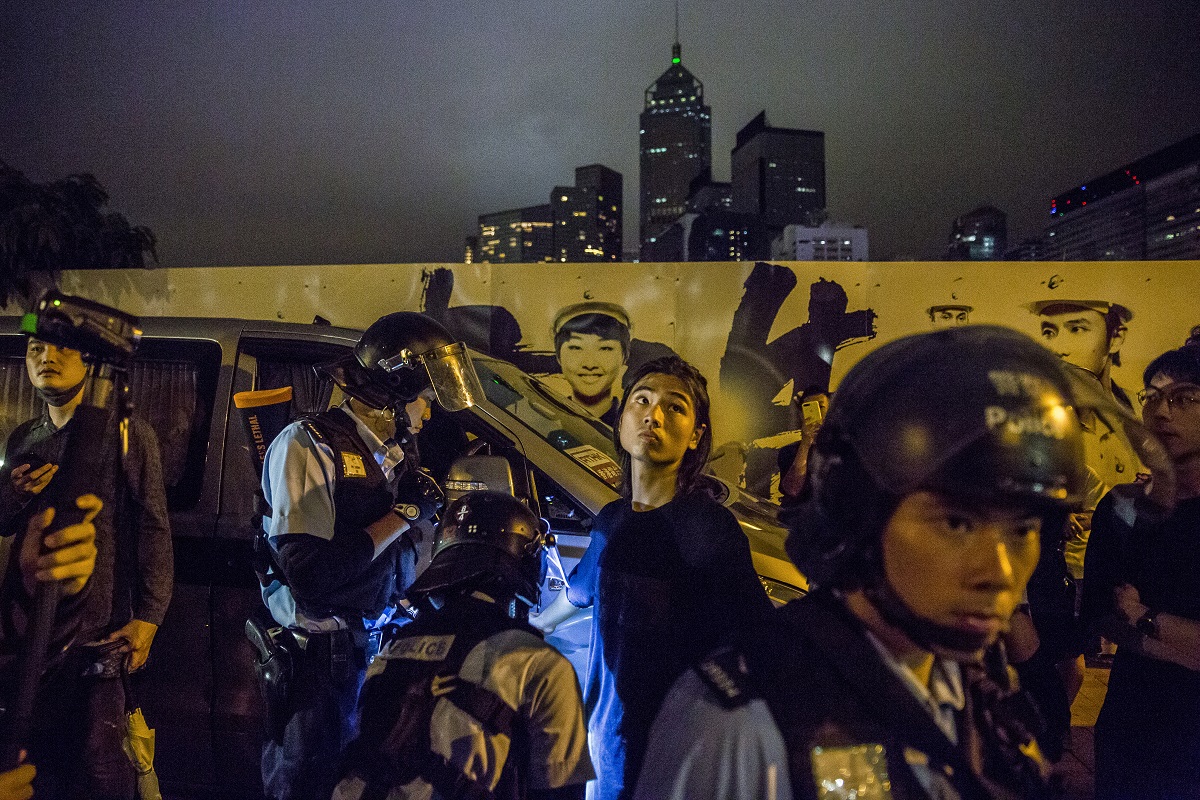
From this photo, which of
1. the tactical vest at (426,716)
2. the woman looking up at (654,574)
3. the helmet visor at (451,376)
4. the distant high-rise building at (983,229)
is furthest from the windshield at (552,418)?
the distant high-rise building at (983,229)

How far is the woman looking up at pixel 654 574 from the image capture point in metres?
1.68

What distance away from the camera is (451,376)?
2.77 metres

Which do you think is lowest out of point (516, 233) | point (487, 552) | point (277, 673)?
point (277, 673)

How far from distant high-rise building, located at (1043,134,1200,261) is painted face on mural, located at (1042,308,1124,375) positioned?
8859 mm

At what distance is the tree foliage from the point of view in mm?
6012

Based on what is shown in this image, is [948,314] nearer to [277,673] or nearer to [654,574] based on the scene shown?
[654,574]

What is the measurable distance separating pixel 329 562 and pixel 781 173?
346 ft

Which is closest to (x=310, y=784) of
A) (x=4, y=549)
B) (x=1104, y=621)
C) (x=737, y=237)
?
(x=4, y=549)

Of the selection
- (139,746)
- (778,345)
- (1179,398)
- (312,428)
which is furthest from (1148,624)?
(778,345)

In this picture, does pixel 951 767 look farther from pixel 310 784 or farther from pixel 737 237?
pixel 737 237

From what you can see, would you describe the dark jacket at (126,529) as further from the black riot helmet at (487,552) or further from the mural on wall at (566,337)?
the mural on wall at (566,337)

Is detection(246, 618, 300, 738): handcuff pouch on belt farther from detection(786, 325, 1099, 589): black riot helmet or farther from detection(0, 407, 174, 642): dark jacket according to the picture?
detection(786, 325, 1099, 589): black riot helmet

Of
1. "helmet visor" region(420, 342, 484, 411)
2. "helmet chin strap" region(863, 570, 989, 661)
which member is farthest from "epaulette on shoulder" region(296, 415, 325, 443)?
"helmet chin strap" region(863, 570, 989, 661)

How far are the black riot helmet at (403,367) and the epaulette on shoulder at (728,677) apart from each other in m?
1.99
